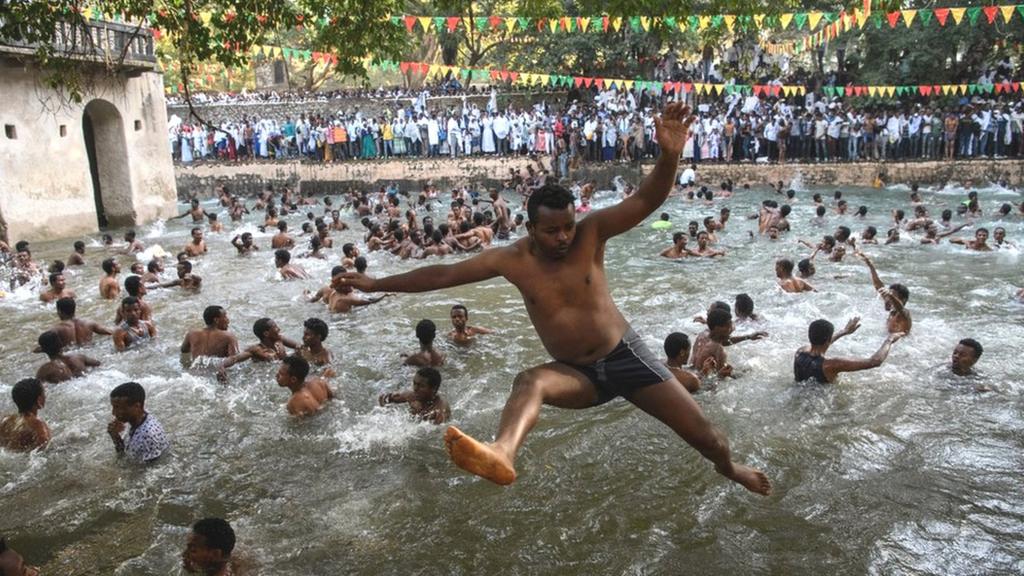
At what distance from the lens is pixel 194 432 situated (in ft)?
23.4

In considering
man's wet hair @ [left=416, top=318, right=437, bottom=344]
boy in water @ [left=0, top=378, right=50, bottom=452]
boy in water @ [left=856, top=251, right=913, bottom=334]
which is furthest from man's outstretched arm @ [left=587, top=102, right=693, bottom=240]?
boy in water @ [left=856, top=251, right=913, bottom=334]

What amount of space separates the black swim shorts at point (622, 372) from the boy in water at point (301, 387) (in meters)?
3.47

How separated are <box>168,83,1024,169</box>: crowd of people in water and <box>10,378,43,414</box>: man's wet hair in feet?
59.0

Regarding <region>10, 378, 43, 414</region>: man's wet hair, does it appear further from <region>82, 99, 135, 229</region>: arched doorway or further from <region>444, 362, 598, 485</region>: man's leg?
<region>82, 99, 135, 229</region>: arched doorway

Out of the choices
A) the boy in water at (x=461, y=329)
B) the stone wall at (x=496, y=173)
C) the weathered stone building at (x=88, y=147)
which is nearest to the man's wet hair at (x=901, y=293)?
the boy in water at (x=461, y=329)

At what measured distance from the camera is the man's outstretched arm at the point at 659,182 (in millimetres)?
4062

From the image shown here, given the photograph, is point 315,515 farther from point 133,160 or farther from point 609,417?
point 133,160

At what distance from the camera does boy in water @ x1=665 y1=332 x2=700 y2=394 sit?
707 cm

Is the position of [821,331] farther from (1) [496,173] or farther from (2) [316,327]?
(1) [496,173]

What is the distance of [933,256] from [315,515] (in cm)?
1205

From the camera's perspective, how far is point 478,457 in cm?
338

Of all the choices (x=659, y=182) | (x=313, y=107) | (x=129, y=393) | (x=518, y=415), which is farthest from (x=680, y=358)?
(x=313, y=107)

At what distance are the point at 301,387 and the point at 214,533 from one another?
111 inches

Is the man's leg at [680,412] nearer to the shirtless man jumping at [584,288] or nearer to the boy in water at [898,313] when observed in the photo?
the shirtless man jumping at [584,288]
